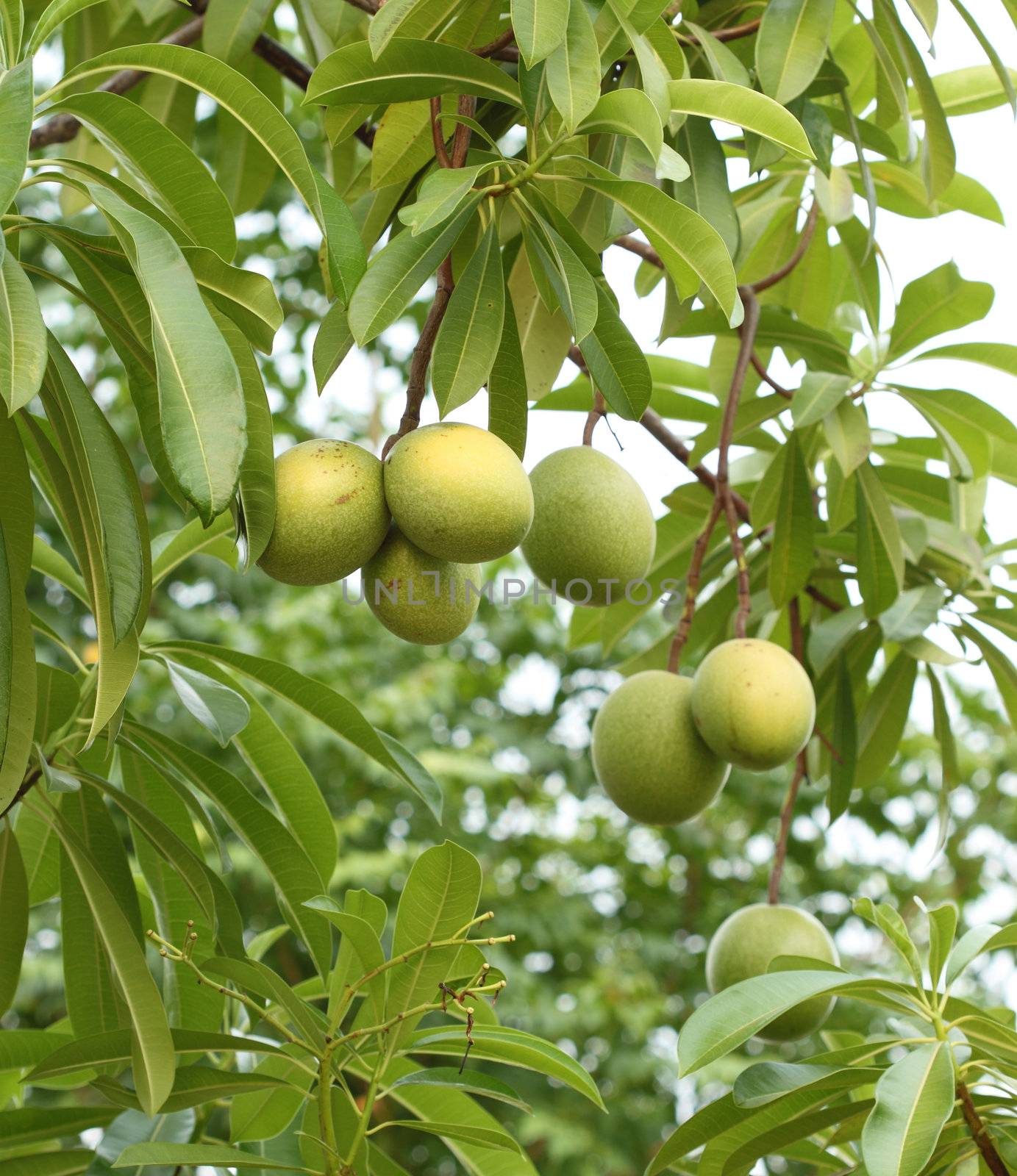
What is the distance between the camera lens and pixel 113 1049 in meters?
0.99

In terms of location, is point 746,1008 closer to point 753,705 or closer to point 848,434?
point 753,705

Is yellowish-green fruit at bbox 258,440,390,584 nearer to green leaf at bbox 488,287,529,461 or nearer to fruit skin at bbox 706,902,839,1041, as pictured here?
green leaf at bbox 488,287,529,461

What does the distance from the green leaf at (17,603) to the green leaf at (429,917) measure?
0.93 feet

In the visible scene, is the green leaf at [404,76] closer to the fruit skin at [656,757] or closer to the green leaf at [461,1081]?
the fruit skin at [656,757]

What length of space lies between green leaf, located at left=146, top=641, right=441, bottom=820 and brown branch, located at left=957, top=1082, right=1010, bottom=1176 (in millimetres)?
476

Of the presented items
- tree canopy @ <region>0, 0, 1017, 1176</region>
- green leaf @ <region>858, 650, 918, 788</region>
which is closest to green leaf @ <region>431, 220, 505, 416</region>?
tree canopy @ <region>0, 0, 1017, 1176</region>

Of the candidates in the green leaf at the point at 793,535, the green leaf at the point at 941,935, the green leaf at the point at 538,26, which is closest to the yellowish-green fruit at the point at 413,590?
the green leaf at the point at 538,26

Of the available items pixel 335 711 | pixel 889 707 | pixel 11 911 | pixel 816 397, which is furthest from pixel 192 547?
pixel 889 707

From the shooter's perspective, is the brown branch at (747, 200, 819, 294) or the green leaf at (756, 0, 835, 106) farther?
the brown branch at (747, 200, 819, 294)

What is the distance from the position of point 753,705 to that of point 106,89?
1.04m

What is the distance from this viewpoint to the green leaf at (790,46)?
3.75 feet

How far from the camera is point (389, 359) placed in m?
5.77

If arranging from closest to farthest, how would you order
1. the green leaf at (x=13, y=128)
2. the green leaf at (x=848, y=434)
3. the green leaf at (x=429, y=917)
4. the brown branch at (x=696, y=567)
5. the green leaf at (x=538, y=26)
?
the green leaf at (x=13, y=128) < the green leaf at (x=538, y=26) < the green leaf at (x=429, y=917) < the brown branch at (x=696, y=567) < the green leaf at (x=848, y=434)

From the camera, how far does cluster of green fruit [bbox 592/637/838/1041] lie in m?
1.23
